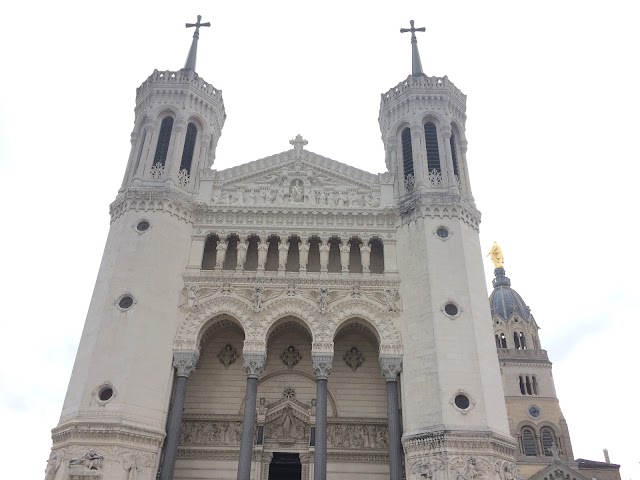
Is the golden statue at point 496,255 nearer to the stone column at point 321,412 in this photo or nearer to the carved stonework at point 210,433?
the stone column at point 321,412

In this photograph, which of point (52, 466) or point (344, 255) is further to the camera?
point (344, 255)

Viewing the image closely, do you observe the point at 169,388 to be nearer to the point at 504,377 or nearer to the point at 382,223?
the point at 382,223

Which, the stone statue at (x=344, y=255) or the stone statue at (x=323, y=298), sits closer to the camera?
the stone statue at (x=323, y=298)

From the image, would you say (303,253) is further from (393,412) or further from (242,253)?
(393,412)

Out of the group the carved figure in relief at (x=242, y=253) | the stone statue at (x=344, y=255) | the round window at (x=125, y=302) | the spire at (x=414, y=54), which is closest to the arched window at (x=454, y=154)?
the spire at (x=414, y=54)

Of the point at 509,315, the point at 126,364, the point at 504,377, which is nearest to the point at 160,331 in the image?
the point at 126,364

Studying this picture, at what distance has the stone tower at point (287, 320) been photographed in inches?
772

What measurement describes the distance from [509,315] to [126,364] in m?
58.7

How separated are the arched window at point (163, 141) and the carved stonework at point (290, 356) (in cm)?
1036

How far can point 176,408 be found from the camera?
20562mm

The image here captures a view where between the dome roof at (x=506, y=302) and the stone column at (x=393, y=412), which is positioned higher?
the dome roof at (x=506, y=302)

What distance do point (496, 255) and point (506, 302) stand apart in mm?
9634

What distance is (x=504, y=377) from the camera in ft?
210

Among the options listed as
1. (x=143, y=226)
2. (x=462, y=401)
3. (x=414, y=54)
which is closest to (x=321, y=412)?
(x=462, y=401)
